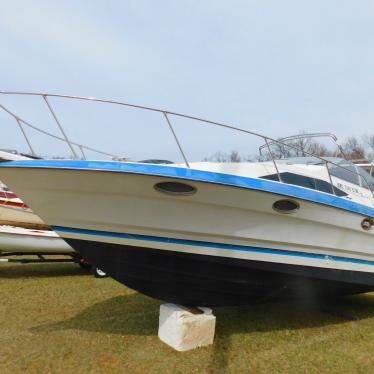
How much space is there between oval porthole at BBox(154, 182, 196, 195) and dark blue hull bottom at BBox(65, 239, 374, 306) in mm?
677

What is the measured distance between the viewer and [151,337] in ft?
13.6

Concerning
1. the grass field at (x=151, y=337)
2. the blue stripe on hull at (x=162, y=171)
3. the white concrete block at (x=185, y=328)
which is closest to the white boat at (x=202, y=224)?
the blue stripe on hull at (x=162, y=171)

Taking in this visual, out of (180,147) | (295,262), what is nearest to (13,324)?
(180,147)

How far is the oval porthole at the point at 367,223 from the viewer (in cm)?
446

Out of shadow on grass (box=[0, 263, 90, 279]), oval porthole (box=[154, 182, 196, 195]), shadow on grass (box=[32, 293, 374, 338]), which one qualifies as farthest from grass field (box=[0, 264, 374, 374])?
oval porthole (box=[154, 182, 196, 195])

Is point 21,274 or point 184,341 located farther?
point 21,274

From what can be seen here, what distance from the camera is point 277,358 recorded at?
373 cm

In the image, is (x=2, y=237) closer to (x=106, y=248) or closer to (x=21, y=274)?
(x=21, y=274)

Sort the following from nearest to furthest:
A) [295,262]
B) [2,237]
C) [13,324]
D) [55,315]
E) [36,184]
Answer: [36,184] → [295,262] → [13,324] → [55,315] → [2,237]

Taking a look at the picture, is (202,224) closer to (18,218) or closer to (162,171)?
(162,171)

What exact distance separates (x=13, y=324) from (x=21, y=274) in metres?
3.21

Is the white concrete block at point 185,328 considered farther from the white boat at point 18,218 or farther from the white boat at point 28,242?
the white boat at point 18,218

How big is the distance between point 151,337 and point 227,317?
1.24m

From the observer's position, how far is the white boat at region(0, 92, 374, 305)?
3.52 metres
